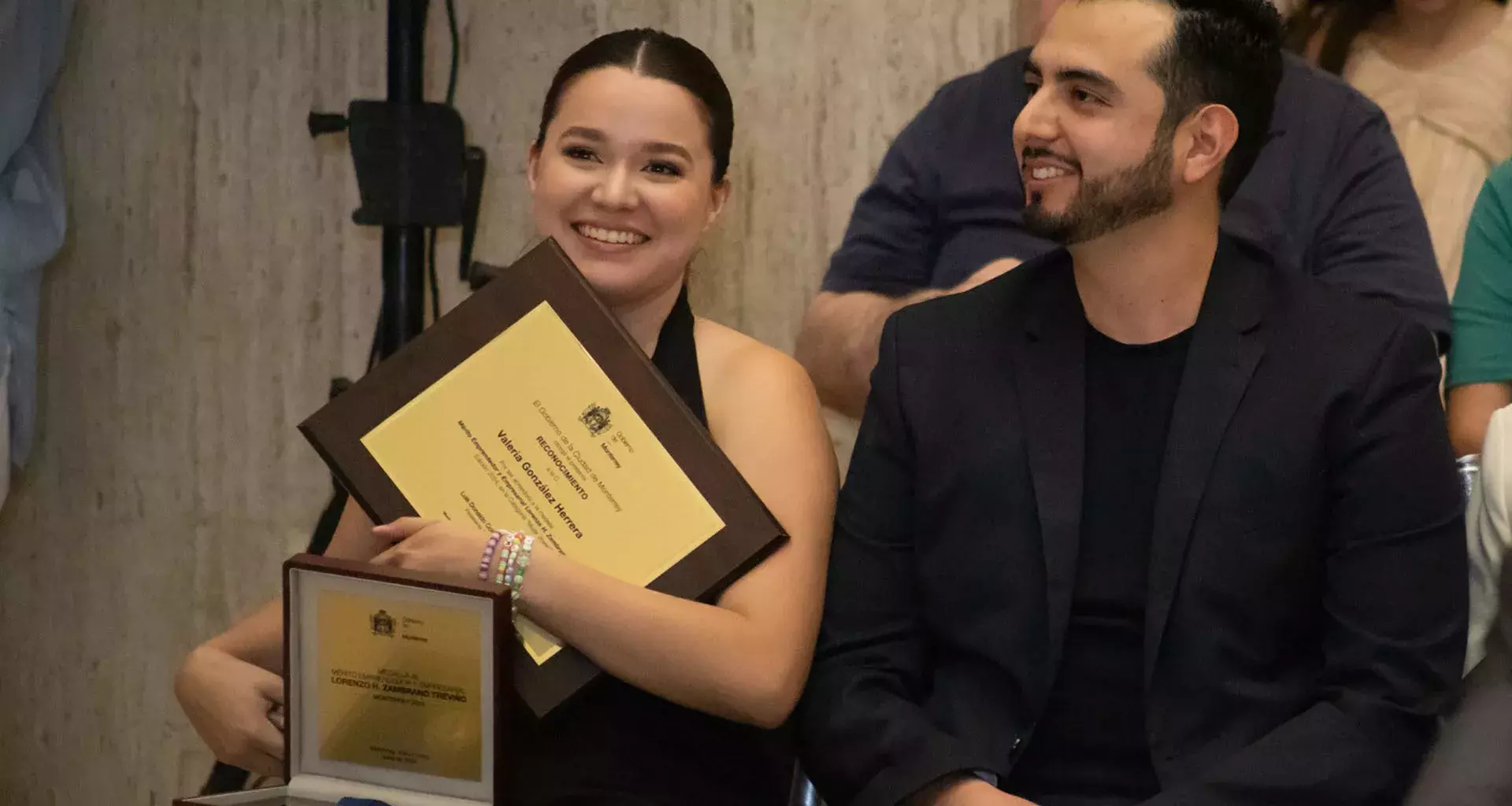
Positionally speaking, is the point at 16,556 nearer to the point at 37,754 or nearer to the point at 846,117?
the point at 37,754

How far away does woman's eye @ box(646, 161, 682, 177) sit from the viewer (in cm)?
142

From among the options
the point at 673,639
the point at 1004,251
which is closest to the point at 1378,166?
the point at 1004,251

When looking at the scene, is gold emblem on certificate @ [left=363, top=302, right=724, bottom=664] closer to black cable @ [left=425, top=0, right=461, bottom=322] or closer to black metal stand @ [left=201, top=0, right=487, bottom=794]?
black metal stand @ [left=201, top=0, right=487, bottom=794]

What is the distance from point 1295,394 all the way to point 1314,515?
0.11 meters

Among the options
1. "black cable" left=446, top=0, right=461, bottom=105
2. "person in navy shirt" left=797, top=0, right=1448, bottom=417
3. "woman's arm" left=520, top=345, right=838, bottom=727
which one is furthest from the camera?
"black cable" left=446, top=0, right=461, bottom=105

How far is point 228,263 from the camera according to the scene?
7.18ft

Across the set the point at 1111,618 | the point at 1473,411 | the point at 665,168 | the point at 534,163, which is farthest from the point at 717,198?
the point at 1473,411

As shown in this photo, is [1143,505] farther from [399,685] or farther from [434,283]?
[434,283]

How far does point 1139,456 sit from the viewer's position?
50.8 inches

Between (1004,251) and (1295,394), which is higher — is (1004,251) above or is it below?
above

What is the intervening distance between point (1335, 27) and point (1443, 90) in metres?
0.17

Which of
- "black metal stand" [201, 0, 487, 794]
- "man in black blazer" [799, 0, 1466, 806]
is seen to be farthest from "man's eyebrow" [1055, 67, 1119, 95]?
"black metal stand" [201, 0, 487, 794]

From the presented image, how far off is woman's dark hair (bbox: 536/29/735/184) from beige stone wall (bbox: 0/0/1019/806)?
537 mm

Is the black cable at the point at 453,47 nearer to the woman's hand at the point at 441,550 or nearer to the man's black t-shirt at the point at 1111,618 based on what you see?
the woman's hand at the point at 441,550
